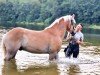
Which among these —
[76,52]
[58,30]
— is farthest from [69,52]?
[58,30]

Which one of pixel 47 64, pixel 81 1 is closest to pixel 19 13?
pixel 81 1

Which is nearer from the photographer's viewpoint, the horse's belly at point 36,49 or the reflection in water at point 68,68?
the reflection in water at point 68,68

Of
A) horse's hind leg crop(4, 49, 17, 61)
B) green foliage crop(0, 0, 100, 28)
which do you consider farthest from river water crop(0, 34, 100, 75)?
green foliage crop(0, 0, 100, 28)

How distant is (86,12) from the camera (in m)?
101

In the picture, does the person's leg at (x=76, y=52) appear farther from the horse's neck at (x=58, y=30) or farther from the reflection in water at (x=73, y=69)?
the reflection in water at (x=73, y=69)

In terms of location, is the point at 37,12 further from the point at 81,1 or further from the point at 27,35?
the point at 27,35

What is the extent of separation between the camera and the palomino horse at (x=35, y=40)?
1246cm

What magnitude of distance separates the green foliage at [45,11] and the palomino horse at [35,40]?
77595 millimetres

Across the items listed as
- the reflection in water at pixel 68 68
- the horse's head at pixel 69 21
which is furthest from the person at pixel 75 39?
the reflection in water at pixel 68 68

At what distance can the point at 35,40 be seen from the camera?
508 inches

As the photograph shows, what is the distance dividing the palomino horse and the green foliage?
7759 centimetres

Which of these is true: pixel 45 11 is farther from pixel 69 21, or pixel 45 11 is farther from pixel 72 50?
pixel 69 21

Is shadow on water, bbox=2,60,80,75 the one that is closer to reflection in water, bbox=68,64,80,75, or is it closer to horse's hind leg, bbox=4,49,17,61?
reflection in water, bbox=68,64,80,75

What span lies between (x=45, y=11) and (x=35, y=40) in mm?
107940
